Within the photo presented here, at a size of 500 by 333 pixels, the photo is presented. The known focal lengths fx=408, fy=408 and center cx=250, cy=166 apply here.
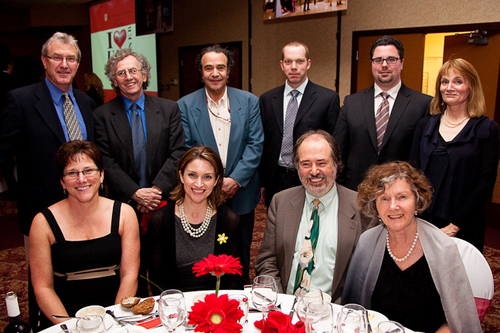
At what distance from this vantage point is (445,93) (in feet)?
7.86

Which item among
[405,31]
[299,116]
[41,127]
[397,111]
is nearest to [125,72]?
[41,127]

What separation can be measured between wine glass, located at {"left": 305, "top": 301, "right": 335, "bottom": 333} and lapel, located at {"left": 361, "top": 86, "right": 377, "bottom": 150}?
1.62m

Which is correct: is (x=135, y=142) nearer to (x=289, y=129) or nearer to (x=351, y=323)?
(x=289, y=129)

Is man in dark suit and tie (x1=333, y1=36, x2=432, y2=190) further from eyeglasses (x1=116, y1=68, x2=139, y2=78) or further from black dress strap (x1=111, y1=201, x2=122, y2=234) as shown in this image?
black dress strap (x1=111, y1=201, x2=122, y2=234)

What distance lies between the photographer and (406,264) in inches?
66.9

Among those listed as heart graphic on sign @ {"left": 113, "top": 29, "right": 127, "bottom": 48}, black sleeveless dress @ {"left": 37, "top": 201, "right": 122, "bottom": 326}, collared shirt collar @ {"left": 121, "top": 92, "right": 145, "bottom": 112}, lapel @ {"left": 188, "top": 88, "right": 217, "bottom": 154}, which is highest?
heart graphic on sign @ {"left": 113, "top": 29, "right": 127, "bottom": 48}

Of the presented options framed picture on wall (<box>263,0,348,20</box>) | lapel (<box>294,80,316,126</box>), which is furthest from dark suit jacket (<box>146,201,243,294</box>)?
framed picture on wall (<box>263,0,348,20</box>)

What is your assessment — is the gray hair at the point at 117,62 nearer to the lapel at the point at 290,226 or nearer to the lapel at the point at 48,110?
the lapel at the point at 48,110

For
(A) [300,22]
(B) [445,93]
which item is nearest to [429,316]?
(B) [445,93]

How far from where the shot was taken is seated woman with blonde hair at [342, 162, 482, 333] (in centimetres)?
159

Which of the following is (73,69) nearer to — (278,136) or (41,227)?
(41,227)

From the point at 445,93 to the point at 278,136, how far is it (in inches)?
44.3

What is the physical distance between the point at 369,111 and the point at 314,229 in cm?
105

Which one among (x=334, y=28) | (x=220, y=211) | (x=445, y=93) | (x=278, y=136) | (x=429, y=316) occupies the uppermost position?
(x=334, y=28)
